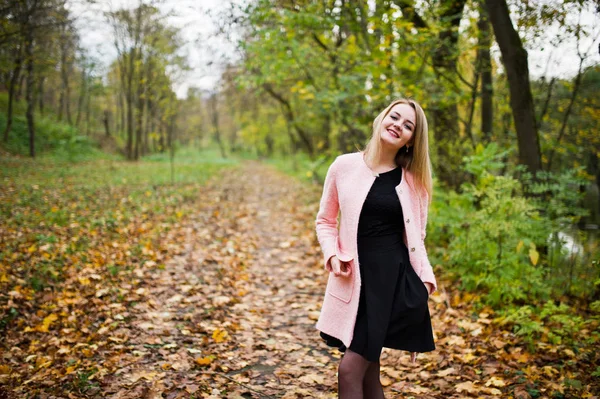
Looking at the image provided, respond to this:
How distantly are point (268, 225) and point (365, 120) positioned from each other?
3590 millimetres

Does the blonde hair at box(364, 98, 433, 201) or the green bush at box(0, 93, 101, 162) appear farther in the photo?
the green bush at box(0, 93, 101, 162)

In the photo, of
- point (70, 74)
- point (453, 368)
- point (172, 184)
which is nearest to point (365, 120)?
point (453, 368)

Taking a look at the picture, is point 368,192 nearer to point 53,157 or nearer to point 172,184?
point 172,184

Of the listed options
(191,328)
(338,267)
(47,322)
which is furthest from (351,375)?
(47,322)

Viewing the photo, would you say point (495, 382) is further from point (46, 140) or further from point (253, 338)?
point (46, 140)

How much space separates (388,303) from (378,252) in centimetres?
31

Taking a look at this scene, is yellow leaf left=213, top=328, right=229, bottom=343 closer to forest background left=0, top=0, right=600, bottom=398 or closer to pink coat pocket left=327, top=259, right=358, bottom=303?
forest background left=0, top=0, right=600, bottom=398

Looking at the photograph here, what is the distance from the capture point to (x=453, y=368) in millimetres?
3953

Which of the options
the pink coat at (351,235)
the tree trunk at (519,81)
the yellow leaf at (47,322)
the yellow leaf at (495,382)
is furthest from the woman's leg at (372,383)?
the tree trunk at (519,81)

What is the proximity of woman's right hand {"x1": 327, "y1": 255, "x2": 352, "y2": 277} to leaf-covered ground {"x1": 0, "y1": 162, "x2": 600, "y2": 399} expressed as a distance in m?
1.61

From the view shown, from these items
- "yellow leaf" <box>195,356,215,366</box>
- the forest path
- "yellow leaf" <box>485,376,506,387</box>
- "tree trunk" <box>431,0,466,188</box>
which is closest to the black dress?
the forest path

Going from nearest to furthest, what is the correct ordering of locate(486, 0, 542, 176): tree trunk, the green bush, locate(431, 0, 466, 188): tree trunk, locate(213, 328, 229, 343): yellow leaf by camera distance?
locate(213, 328, 229, 343): yellow leaf < locate(486, 0, 542, 176): tree trunk < locate(431, 0, 466, 188): tree trunk < the green bush

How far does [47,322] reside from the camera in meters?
4.46

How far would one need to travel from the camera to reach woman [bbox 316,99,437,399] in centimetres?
248
